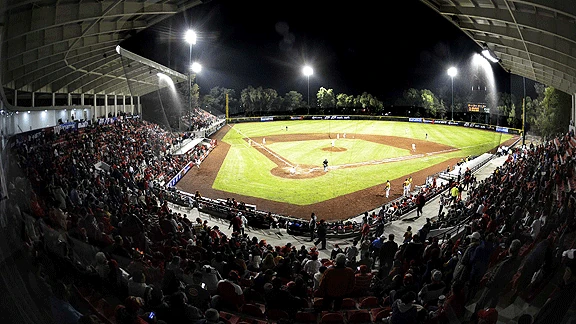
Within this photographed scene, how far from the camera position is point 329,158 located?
3844mm

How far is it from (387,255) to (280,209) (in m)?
1.63

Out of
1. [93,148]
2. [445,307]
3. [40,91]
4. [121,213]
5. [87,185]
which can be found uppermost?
[40,91]

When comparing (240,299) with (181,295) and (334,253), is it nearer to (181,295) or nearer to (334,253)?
(181,295)

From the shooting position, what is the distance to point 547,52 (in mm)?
2068

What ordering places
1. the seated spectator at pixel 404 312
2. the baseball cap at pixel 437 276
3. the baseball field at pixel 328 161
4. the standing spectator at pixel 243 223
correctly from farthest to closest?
the baseball field at pixel 328 161 < the standing spectator at pixel 243 223 < the baseball cap at pixel 437 276 < the seated spectator at pixel 404 312

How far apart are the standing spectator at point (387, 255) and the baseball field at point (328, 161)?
0.64 m

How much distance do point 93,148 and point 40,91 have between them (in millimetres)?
706

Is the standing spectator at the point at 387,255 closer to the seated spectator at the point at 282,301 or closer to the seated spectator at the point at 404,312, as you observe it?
the seated spectator at the point at 404,312

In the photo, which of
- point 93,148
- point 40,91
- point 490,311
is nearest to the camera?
point 490,311

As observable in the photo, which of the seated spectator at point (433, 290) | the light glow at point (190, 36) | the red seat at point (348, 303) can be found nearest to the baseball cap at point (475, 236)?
the seated spectator at point (433, 290)

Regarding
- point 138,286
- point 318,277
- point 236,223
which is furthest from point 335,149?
point 138,286

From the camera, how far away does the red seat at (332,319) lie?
5.45ft

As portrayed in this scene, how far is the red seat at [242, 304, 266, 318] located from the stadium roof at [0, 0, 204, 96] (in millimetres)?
1653

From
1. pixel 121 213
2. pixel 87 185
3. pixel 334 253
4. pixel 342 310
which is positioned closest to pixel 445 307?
pixel 342 310
